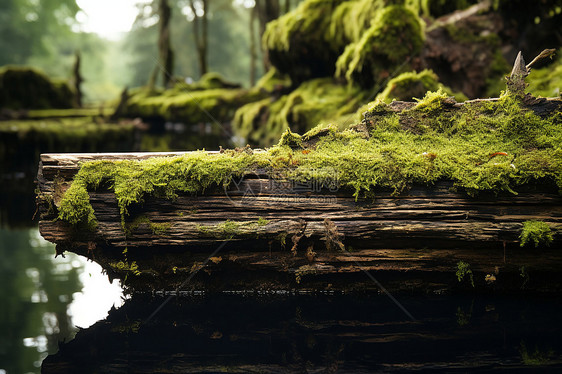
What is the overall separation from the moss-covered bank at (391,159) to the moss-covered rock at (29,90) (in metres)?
20.6

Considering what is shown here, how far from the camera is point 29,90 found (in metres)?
21.5

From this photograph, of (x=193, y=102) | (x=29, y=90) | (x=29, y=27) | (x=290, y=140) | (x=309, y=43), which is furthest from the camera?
(x=29, y=27)

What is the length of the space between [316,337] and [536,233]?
72.5 inches

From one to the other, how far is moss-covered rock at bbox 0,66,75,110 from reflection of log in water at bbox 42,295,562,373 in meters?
21.1

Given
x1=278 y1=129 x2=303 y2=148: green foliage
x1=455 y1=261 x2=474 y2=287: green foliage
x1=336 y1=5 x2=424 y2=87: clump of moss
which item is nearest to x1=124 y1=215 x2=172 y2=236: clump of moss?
x1=278 y1=129 x2=303 y2=148: green foliage

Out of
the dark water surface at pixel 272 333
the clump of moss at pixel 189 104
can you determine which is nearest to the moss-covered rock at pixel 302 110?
the clump of moss at pixel 189 104

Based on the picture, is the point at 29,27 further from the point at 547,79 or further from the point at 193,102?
the point at 547,79

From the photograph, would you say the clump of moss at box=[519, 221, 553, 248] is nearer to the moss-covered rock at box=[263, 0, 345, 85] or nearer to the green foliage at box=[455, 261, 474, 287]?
the green foliage at box=[455, 261, 474, 287]

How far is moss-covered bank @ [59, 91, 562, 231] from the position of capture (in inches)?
136

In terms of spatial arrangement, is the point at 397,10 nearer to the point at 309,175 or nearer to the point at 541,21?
the point at 541,21

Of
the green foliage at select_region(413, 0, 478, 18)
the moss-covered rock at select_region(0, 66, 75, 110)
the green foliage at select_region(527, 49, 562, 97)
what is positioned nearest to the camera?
the green foliage at select_region(527, 49, 562, 97)

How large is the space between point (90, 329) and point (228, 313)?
3.30 feet

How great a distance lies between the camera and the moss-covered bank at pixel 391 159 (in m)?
3.45

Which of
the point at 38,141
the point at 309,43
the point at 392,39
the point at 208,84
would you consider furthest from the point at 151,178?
the point at 208,84
